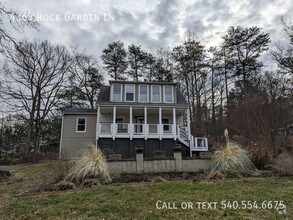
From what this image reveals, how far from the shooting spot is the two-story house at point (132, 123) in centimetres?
1658

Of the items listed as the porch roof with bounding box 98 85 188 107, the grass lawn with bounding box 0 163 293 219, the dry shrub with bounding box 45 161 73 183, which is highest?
the porch roof with bounding box 98 85 188 107

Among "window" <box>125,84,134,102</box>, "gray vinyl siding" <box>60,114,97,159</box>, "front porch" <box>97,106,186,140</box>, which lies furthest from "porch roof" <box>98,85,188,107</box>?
"gray vinyl siding" <box>60,114,97,159</box>

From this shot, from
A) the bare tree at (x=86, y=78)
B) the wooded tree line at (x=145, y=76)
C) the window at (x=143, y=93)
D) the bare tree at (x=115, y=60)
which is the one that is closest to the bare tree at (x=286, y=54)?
the wooded tree line at (x=145, y=76)

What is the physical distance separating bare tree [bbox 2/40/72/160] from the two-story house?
4.94 meters

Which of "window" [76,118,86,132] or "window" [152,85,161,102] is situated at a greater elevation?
"window" [152,85,161,102]

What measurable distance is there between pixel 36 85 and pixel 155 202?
21189 mm

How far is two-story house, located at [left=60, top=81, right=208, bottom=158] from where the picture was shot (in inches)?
653

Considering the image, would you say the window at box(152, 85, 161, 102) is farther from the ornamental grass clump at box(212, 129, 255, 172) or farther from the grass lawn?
the grass lawn

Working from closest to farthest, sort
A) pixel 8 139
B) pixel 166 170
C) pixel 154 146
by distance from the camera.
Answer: pixel 166 170, pixel 154 146, pixel 8 139

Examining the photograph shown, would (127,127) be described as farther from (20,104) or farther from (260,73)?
(260,73)

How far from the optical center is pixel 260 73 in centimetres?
2397

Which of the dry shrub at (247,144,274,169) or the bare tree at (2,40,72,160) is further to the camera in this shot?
the bare tree at (2,40,72,160)

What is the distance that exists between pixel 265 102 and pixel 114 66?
17552 mm

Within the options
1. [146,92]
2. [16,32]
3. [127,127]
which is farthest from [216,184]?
[146,92]
